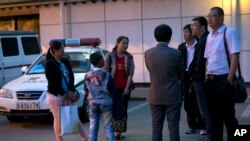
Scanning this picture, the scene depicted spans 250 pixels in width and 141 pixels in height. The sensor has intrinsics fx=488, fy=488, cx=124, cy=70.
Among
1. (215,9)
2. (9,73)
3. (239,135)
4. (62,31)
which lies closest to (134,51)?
(62,31)

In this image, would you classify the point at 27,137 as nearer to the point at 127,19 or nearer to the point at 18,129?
the point at 18,129

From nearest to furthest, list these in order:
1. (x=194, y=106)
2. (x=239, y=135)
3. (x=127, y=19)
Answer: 1. (x=239, y=135)
2. (x=194, y=106)
3. (x=127, y=19)

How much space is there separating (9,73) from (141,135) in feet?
20.5

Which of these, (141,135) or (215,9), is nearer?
(215,9)

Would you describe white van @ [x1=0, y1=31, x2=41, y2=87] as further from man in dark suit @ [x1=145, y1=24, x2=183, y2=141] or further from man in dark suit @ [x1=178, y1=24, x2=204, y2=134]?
man in dark suit @ [x1=145, y1=24, x2=183, y2=141]

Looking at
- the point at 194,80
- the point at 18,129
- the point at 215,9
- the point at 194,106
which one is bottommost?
the point at 18,129

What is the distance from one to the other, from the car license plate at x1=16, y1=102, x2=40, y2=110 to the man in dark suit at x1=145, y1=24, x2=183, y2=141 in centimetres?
416

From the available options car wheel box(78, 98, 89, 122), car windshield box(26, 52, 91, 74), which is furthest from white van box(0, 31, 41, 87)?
car wheel box(78, 98, 89, 122)

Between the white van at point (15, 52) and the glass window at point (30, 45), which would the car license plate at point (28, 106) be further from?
the glass window at point (30, 45)

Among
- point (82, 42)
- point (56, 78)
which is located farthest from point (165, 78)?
point (82, 42)

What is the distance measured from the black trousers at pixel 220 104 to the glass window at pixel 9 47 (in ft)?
27.9

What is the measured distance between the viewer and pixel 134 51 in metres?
16.7

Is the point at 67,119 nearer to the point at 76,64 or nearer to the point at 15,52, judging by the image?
the point at 76,64

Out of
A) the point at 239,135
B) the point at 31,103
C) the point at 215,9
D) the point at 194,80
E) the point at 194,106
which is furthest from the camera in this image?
the point at 31,103
